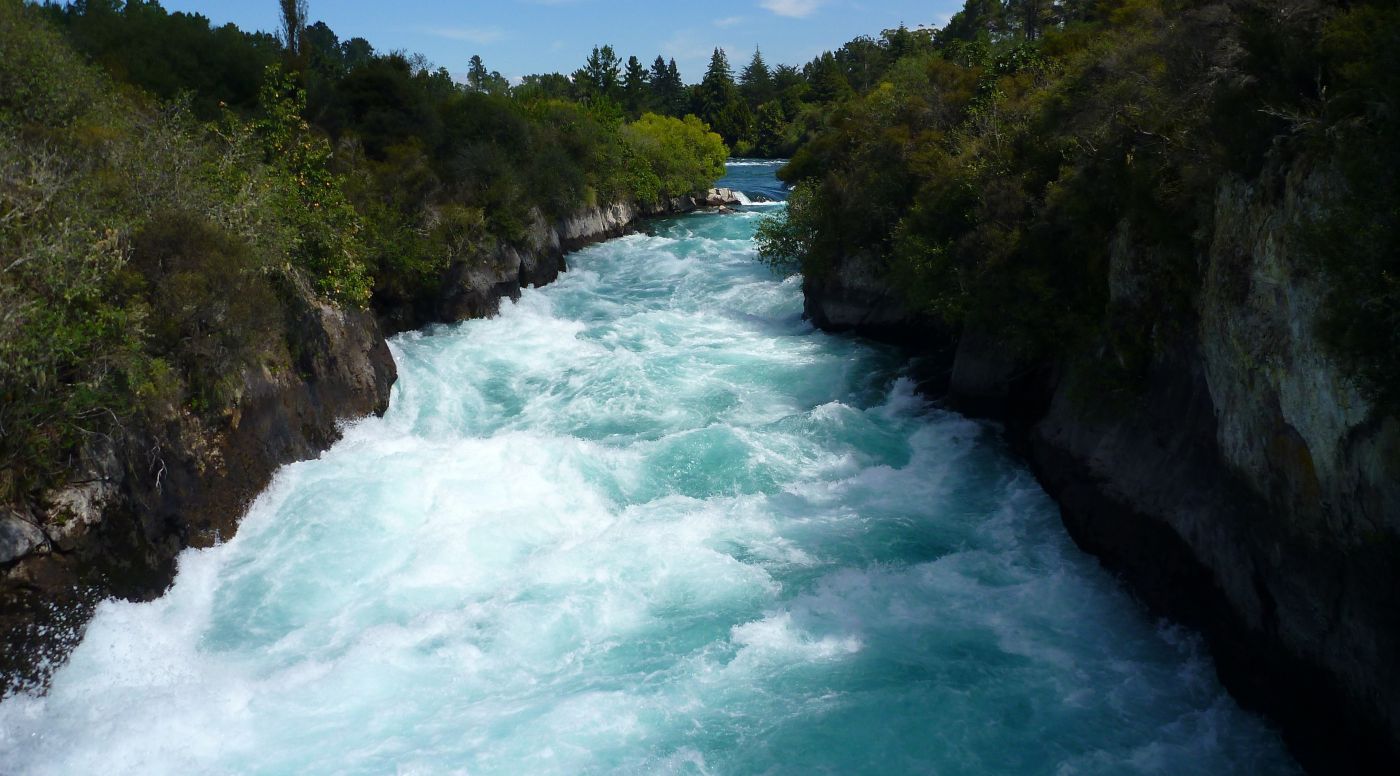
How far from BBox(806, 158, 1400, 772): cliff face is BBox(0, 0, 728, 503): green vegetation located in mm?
11985

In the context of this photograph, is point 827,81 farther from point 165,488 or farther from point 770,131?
point 165,488

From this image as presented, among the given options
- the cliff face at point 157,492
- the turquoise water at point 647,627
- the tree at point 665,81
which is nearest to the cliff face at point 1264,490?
the turquoise water at point 647,627

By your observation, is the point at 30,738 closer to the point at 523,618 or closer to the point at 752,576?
the point at 523,618

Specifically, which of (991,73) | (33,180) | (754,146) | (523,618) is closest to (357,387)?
(33,180)

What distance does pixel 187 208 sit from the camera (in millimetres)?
12609

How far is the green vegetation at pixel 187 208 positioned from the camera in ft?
32.4

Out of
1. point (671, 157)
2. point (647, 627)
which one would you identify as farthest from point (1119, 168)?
point (671, 157)

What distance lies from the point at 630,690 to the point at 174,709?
447 centimetres

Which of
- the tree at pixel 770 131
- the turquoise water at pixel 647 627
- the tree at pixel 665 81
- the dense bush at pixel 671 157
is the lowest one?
the turquoise water at pixel 647 627

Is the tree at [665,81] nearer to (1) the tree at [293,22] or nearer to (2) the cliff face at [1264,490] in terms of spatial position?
(1) the tree at [293,22]

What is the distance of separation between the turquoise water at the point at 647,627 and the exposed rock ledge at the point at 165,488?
12.9 inches

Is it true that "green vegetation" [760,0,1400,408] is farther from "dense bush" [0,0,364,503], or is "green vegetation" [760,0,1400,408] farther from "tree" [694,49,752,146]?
"tree" [694,49,752,146]

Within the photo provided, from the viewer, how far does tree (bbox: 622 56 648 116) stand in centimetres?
9206

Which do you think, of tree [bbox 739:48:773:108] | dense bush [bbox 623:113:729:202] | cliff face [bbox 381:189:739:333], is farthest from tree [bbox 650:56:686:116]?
cliff face [bbox 381:189:739:333]
